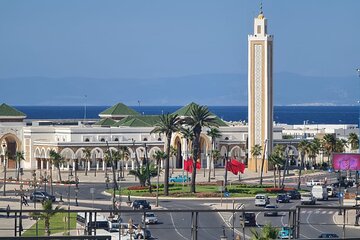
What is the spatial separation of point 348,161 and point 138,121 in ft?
181

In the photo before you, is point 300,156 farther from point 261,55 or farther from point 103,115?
point 103,115

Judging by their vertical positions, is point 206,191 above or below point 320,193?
below

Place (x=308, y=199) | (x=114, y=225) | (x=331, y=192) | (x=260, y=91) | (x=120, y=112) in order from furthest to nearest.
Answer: (x=120, y=112) → (x=260, y=91) → (x=331, y=192) → (x=308, y=199) → (x=114, y=225)

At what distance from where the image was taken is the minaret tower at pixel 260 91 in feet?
448

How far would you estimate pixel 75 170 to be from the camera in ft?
412

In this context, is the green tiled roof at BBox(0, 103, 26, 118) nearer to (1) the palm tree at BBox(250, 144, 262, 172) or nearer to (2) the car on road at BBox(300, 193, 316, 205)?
(1) the palm tree at BBox(250, 144, 262, 172)

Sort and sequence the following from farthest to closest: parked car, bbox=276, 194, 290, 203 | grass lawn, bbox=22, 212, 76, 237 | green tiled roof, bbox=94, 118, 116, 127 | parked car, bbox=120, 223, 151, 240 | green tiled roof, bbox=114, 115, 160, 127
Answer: green tiled roof, bbox=94, 118, 116, 127, green tiled roof, bbox=114, 115, 160, 127, parked car, bbox=276, 194, 290, 203, grass lawn, bbox=22, 212, 76, 237, parked car, bbox=120, 223, 151, 240

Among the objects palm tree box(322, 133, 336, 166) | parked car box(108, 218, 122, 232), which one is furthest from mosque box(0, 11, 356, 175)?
parked car box(108, 218, 122, 232)

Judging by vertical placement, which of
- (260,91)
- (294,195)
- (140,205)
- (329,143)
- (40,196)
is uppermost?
(260,91)

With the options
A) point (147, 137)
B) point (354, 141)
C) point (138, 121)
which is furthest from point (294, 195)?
point (138, 121)

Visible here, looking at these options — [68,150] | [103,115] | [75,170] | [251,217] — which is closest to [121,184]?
[75,170]

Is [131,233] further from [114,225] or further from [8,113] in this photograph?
[8,113]

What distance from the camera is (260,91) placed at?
137 meters

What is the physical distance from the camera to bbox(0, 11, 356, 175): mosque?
137 metres
